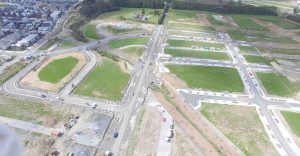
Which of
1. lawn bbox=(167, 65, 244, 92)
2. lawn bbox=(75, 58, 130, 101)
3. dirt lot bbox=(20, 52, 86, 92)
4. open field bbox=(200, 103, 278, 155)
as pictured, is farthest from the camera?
lawn bbox=(167, 65, 244, 92)

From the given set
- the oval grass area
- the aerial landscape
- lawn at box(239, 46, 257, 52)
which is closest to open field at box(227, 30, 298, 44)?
the aerial landscape

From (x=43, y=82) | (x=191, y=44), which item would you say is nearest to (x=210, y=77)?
(x=191, y=44)

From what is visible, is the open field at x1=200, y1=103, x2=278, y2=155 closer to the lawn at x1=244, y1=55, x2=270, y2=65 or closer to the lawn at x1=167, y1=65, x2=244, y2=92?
the lawn at x1=167, y1=65, x2=244, y2=92

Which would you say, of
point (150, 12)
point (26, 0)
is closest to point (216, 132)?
point (150, 12)

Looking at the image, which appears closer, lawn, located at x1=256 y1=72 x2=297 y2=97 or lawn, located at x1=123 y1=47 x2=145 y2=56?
lawn, located at x1=256 y1=72 x2=297 y2=97

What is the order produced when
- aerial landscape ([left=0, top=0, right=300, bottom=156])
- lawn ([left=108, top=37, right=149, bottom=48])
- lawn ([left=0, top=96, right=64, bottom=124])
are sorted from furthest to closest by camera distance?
lawn ([left=108, top=37, right=149, bottom=48])
lawn ([left=0, top=96, right=64, bottom=124])
aerial landscape ([left=0, top=0, right=300, bottom=156])

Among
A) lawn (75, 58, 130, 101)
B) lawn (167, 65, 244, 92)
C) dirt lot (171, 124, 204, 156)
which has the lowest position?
dirt lot (171, 124, 204, 156)

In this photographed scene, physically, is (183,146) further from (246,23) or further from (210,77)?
(246,23)

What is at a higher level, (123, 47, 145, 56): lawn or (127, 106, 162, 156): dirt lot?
(123, 47, 145, 56): lawn
